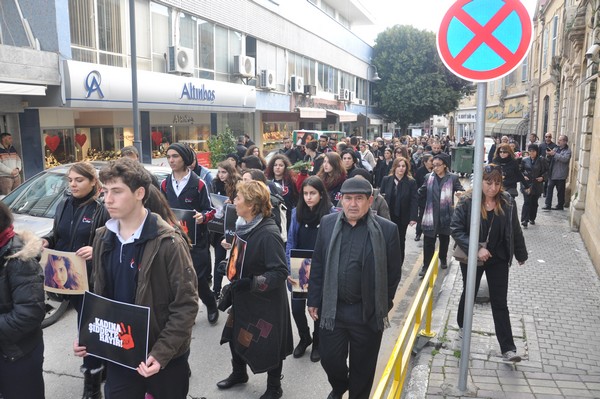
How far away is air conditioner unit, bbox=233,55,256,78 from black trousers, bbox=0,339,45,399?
19004 mm

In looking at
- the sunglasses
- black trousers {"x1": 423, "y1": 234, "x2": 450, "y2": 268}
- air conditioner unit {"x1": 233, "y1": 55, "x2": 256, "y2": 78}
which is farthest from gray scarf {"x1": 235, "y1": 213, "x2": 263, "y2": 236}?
air conditioner unit {"x1": 233, "y1": 55, "x2": 256, "y2": 78}

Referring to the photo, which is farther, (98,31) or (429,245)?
(98,31)

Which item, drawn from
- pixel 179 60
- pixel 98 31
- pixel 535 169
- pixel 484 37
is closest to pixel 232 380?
pixel 484 37

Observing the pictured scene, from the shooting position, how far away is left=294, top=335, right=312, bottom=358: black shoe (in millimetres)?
5004

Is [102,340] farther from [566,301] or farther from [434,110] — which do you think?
[434,110]

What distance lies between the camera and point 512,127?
33406 millimetres

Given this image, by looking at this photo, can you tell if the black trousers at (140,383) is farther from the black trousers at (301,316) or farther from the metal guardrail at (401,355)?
the black trousers at (301,316)

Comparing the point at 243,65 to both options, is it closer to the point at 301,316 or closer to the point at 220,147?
the point at 220,147

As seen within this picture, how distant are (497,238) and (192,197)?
3160 millimetres

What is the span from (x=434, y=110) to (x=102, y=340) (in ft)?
139

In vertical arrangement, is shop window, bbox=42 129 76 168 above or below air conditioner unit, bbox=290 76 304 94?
below

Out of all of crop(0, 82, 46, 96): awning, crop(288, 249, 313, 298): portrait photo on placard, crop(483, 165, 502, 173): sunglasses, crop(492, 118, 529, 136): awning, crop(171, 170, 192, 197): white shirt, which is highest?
crop(0, 82, 46, 96): awning

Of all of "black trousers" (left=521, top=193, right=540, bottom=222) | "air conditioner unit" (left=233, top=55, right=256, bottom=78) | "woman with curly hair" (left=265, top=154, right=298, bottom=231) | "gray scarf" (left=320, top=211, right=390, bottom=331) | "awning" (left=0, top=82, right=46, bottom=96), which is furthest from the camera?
"air conditioner unit" (left=233, top=55, right=256, bottom=78)

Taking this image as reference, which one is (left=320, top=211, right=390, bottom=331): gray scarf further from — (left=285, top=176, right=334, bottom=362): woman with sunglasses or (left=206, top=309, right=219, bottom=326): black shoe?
(left=206, top=309, right=219, bottom=326): black shoe
